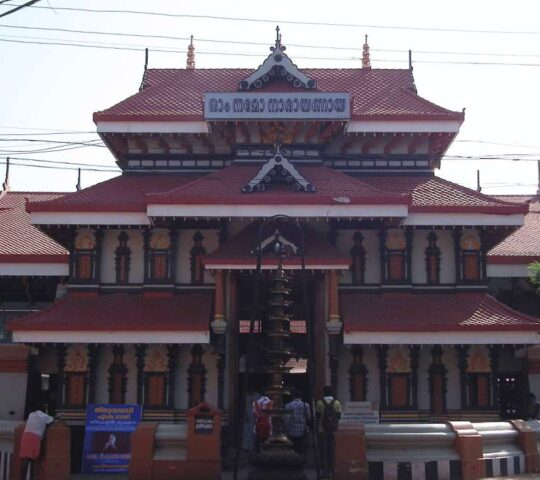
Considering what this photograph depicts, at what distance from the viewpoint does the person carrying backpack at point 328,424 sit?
17.3m

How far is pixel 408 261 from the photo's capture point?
23.6 metres

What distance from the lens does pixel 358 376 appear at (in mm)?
22750

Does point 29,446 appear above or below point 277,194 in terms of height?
below

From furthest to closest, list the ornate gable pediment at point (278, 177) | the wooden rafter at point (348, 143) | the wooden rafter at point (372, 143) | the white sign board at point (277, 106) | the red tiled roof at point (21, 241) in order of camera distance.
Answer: the red tiled roof at point (21, 241) < the wooden rafter at point (348, 143) < the wooden rafter at point (372, 143) < the white sign board at point (277, 106) < the ornate gable pediment at point (278, 177)

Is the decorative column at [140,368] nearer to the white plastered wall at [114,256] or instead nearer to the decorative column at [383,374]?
the white plastered wall at [114,256]

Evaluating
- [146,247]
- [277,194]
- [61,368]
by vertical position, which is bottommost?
[61,368]

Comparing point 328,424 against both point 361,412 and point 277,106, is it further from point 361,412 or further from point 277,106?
point 277,106

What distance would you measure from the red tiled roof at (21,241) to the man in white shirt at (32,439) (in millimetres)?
9116

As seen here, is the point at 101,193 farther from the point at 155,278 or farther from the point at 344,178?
the point at 344,178

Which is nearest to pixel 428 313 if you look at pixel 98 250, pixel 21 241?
pixel 98 250

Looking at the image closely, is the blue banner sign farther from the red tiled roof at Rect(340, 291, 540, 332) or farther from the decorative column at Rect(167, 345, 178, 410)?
the red tiled roof at Rect(340, 291, 540, 332)

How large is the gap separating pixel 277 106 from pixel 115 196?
16.9ft

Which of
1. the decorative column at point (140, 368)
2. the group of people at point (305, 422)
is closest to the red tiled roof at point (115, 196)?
the decorative column at point (140, 368)

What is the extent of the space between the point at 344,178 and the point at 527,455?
903cm
